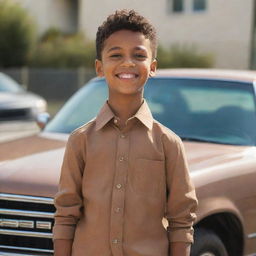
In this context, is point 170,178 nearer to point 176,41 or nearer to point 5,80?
point 5,80

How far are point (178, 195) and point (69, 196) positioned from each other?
44 cm

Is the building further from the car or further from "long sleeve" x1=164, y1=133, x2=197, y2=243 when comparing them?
"long sleeve" x1=164, y1=133, x2=197, y2=243

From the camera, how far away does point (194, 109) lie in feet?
17.6

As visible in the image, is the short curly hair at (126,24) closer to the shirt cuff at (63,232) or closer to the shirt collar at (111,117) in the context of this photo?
the shirt collar at (111,117)

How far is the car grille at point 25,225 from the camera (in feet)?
12.5

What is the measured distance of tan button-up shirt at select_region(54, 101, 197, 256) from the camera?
2.78 m

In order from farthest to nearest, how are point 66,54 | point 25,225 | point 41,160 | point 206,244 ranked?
point 66,54 → point 41,160 → point 206,244 → point 25,225

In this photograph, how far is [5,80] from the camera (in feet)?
45.1

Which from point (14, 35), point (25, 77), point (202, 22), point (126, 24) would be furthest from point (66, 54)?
point (126, 24)

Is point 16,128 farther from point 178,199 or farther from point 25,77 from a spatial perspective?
point 25,77

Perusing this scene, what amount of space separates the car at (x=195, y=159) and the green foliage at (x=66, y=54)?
2341 cm

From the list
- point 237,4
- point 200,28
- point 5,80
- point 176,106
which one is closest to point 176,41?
point 200,28

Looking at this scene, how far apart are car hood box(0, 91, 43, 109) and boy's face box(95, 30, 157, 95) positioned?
387 inches

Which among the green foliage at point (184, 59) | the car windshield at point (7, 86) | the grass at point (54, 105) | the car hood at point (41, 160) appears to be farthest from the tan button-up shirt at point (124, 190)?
the green foliage at point (184, 59)
